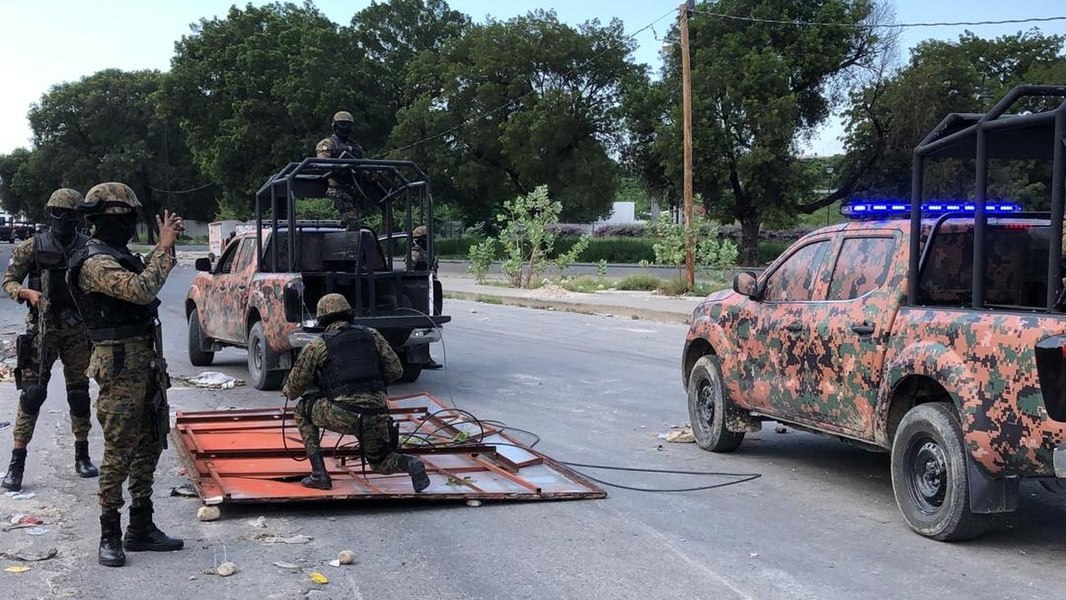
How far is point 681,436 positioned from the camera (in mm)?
8227

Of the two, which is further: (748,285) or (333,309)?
(748,285)

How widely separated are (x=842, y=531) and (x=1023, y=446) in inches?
48.7

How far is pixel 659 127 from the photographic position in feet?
140

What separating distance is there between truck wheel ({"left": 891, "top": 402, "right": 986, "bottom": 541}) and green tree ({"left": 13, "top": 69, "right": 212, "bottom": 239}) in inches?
3031

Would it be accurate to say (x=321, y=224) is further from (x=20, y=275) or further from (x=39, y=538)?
(x=39, y=538)

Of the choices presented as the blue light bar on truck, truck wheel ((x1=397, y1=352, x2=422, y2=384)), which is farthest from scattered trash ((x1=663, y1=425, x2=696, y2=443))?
truck wheel ((x1=397, y1=352, x2=422, y2=384))

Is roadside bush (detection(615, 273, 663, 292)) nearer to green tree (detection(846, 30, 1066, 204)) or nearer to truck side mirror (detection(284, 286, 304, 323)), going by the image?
green tree (detection(846, 30, 1066, 204))

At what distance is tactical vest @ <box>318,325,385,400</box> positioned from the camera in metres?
6.23

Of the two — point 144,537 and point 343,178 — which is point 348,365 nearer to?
point 144,537

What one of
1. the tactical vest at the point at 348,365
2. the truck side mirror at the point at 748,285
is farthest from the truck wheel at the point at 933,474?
the tactical vest at the point at 348,365

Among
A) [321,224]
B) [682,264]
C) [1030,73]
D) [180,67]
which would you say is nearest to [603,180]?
[1030,73]

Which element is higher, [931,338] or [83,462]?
[931,338]

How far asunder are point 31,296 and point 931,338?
5785 mm

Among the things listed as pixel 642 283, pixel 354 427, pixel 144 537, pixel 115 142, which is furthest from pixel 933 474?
pixel 115 142
